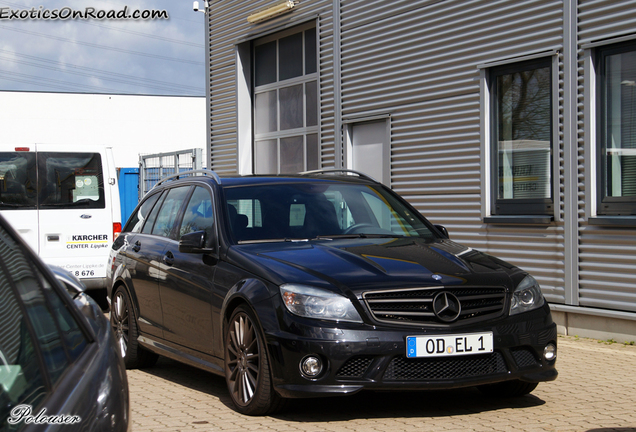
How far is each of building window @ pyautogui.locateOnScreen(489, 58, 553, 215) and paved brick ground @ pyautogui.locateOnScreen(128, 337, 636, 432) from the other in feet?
10.1

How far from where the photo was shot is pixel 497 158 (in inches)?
394

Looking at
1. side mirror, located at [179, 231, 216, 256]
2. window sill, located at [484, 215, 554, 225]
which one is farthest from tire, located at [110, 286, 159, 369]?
window sill, located at [484, 215, 554, 225]

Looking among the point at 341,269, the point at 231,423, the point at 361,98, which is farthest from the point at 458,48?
the point at 231,423

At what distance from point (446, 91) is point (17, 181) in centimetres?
591

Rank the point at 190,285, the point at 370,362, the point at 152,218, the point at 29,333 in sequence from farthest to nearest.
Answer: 1. the point at 152,218
2. the point at 190,285
3. the point at 370,362
4. the point at 29,333

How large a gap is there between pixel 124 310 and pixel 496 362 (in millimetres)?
3790

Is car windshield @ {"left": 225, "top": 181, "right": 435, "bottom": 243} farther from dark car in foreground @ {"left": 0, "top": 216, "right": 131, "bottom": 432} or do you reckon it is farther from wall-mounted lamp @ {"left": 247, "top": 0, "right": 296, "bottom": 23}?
wall-mounted lamp @ {"left": 247, "top": 0, "right": 296, "bottom": 23}

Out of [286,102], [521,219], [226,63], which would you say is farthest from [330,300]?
[226,63]

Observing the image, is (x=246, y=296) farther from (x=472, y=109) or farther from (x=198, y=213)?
(x=472, y=109)

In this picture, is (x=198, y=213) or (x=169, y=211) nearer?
(x=198, y=213)

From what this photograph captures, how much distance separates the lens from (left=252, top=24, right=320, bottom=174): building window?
14711mm

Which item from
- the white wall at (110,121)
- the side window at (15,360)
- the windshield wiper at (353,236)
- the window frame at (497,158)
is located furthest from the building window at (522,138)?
the white wall at (110,121)

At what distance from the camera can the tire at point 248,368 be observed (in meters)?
5.05

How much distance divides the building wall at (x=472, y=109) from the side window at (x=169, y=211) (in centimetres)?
424
